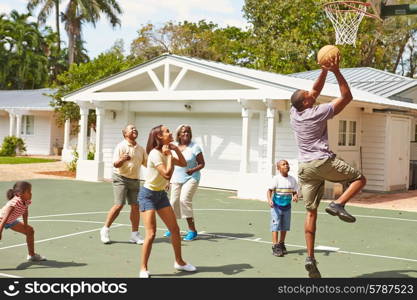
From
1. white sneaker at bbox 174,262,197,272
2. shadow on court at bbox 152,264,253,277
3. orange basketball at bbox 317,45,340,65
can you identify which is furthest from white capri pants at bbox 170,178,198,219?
orange basketball at bbox 317,45,340,65

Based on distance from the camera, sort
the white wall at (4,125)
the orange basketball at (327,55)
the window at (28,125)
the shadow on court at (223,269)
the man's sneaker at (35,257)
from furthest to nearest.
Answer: the white wall at (4,125), the window at (28,125), the man's sneaker at (35,257), the shadow on court at (223,269), the orange basketball at (327,55)

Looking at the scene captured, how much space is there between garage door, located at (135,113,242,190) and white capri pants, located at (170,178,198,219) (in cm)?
853

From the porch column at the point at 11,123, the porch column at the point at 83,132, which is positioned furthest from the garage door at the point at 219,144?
the porch column at the point at 11,123

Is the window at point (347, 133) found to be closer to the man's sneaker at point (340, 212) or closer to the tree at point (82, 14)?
the man's sneaker at point (340, 212)

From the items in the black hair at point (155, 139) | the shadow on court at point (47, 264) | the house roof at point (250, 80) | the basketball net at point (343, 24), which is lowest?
the shadow on court at point (47, 264)

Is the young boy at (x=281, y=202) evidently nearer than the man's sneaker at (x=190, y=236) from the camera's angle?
Yes

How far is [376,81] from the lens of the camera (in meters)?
22.7

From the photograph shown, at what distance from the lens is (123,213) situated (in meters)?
11.4

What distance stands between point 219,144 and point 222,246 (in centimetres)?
957

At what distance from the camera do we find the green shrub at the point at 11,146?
30156 mm

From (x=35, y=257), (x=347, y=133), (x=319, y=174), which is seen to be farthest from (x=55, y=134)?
(x=319, y=174)

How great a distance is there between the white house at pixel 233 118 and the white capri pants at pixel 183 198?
20.8ft

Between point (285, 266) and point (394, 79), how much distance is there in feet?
59.7

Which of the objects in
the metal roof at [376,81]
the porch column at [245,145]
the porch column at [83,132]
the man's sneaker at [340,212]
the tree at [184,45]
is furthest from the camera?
the tree at [184,45]
